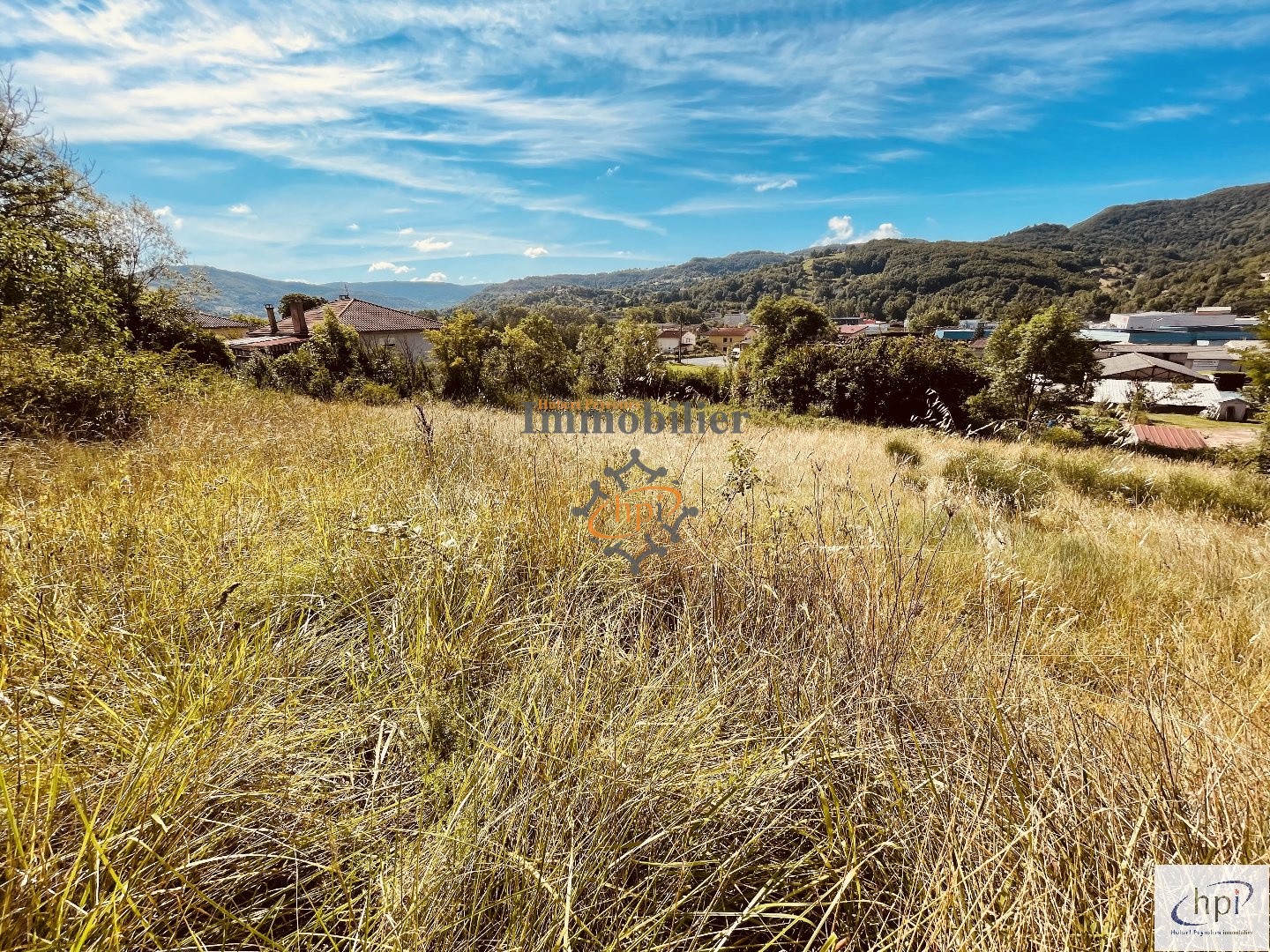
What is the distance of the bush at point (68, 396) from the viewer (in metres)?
3.90

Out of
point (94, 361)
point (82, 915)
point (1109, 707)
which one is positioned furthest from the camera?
point (94, 361)

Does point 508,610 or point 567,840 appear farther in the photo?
point 508,610

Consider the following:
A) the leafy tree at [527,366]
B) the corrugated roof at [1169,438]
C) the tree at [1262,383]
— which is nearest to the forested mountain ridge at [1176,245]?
the corrugated roof at [1169,438]

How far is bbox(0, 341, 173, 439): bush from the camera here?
3.90 metres

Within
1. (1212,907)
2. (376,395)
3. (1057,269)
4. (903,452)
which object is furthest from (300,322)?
(1057,269)

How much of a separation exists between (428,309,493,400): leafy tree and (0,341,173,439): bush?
31.3ft

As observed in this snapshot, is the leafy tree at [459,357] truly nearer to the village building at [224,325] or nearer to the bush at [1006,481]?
the bush at [1006,481]

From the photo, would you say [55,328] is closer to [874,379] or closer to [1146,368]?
[874,379]

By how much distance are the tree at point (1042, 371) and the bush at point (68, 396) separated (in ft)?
73.3

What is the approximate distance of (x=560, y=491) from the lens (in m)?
2.75

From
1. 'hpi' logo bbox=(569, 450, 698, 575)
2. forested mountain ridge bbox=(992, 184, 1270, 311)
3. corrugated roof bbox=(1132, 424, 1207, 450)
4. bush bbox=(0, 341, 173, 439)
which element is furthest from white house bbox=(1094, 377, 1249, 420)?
forested mountain ridge bbox=(992, 184, 1270, 311)

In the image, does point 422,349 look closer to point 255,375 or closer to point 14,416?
point 255,375

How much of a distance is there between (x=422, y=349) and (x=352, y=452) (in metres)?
25.2

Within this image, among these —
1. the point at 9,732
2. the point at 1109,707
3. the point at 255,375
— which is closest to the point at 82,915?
the point at 9,732
